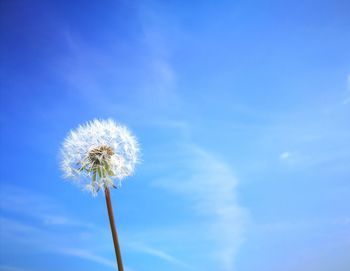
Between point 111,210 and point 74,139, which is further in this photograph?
point 74,139

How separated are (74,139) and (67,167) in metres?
0.98

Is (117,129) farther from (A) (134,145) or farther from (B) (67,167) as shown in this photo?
(B) (67,167)

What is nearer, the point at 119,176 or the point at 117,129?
the point at 119,176

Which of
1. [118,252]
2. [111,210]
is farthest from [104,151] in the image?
[118,252]

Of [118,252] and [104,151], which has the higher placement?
[104,151]

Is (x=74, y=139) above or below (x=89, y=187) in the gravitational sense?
above

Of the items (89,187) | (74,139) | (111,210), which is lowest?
(111,210)

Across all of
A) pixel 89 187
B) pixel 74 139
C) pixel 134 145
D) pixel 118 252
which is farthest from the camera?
pixel 134 145

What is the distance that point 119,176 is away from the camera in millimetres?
11953

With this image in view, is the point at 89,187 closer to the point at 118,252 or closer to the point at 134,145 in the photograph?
the point at 134,145

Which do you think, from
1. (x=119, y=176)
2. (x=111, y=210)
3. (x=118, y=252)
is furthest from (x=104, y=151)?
(x=118, y=252)

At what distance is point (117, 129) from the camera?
1275 centimetres

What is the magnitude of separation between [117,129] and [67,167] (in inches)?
83.0

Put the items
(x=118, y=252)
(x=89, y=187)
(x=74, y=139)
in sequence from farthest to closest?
(x=74, y=139) < (x=89, y=187) < (x=118, y=252)
